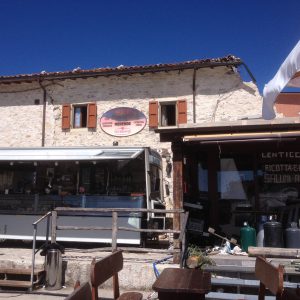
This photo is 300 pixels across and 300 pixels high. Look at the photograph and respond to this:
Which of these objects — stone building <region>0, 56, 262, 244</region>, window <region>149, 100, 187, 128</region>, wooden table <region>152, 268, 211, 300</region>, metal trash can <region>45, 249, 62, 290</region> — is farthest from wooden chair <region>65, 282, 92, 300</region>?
window <region>149, 100, 187, 128</region>

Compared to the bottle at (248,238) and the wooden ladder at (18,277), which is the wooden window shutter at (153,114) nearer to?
the bottle at (248,238)

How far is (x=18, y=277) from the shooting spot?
8.45 meters

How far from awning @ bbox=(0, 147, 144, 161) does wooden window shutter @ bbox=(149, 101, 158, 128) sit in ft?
14.1

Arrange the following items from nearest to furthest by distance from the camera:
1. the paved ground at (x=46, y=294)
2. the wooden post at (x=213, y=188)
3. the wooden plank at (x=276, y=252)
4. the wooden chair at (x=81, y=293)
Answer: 1. the wooden chair at (x=81, y=293)
2. the paved ground at (x=46, y=294)
3. the wooden plank at (x=276, y=252)
4. the wooden post at (x=213, y=188)

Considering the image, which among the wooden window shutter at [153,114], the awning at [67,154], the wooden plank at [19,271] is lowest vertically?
the wooden plank at [19,271]

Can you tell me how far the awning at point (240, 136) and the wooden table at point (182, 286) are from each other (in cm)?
371

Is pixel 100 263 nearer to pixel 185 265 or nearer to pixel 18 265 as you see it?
pixel 185 265

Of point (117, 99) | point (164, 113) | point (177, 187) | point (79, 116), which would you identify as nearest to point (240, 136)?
point (177, 187)

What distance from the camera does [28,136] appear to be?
52.9 ft

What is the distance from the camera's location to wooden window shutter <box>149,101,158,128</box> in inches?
585

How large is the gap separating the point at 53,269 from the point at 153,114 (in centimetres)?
819

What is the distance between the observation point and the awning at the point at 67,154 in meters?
10.5

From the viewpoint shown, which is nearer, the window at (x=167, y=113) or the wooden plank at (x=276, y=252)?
the wooden plank at (x=276, y=252)

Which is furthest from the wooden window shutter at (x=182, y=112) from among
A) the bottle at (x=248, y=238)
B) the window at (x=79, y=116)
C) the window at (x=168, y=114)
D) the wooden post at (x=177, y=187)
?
the bottle at (x=248, y=238)
